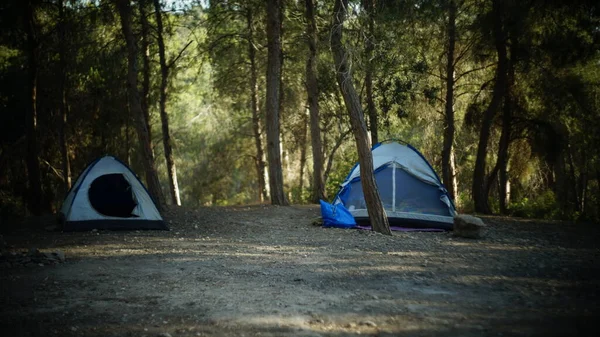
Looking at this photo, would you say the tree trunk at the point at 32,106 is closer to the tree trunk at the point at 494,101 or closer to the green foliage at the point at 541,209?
the tree trunk at the point at 494,101

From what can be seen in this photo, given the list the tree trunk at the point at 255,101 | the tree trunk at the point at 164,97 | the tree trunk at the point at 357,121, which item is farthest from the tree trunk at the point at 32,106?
the tree trunk at the point at 357,121

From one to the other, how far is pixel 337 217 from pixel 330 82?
830 centimetres

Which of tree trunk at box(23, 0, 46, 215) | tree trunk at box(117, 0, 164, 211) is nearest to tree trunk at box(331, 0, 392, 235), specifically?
tree trunk at box(117, 0, 164, 211)

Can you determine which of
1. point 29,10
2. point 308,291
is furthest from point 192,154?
point 308,291

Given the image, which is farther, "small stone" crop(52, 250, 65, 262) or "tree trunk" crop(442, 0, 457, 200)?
"tree trunk" crop(442, 0, 457, 200)

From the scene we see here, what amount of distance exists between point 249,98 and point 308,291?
17688 mm

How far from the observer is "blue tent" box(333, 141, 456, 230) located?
1129 centimetres

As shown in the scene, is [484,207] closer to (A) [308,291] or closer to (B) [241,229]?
(B) [241,229]

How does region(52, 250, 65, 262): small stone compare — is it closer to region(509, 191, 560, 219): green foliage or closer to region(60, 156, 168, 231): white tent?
region(60, 156, 168, 231): white tent

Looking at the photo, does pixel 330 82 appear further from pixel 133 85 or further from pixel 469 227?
pixel 469 227

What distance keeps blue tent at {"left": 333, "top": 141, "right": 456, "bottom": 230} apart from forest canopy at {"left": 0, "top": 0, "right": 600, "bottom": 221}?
7.85 ft

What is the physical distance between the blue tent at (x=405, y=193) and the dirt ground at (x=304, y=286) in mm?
1568

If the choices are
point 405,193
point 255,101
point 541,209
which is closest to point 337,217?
point 405,193

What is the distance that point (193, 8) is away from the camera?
52.6ft
